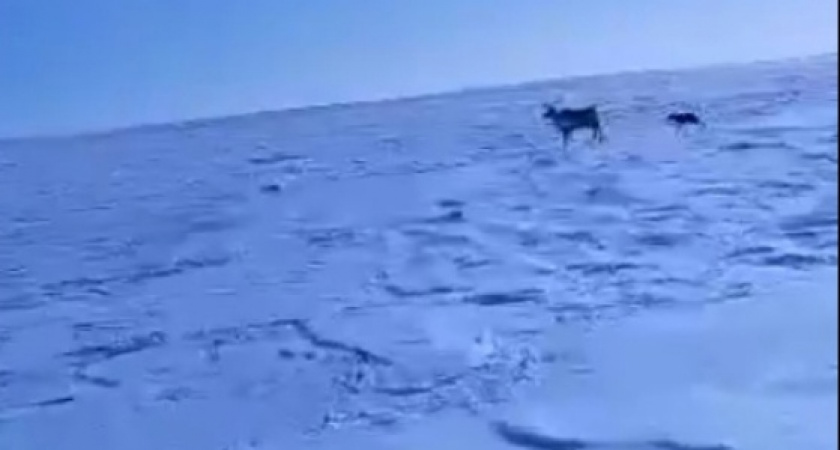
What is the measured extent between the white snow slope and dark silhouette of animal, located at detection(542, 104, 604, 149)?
1.4 inches

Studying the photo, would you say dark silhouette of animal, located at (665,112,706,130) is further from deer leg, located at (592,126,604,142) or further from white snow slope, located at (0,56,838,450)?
deer leg, located at (592,126,604,142)

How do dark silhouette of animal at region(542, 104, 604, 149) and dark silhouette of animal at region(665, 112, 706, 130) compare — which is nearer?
dark silhouette of animal at region(665, 112, 706, 130)

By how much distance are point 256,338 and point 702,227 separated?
0.61 metres

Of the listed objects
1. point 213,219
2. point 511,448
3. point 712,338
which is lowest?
point 511,448

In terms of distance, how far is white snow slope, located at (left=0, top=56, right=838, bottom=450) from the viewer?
1351 millimetres

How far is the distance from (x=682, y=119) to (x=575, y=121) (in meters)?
0.19

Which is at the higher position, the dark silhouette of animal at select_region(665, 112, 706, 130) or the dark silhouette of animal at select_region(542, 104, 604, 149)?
the dark silhouette of animal at select_region(542, 104, 604, 149)

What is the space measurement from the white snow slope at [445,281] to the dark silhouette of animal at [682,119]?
0.08ft

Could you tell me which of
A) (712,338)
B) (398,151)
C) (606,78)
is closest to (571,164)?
(606,78)

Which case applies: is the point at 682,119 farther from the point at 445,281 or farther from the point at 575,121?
the point at 445,281

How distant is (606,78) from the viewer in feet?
6.05

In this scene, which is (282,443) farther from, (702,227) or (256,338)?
(702,227)

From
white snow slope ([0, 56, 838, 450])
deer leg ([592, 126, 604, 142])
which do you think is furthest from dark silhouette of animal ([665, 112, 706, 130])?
deer leg ([592, 126, 604, 142])

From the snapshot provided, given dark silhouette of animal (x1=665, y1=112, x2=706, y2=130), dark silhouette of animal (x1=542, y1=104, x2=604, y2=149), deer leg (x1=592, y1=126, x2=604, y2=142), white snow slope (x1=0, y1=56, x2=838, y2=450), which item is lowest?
white snow slope (x1=0, y1=56, x2=838, y2=450)
